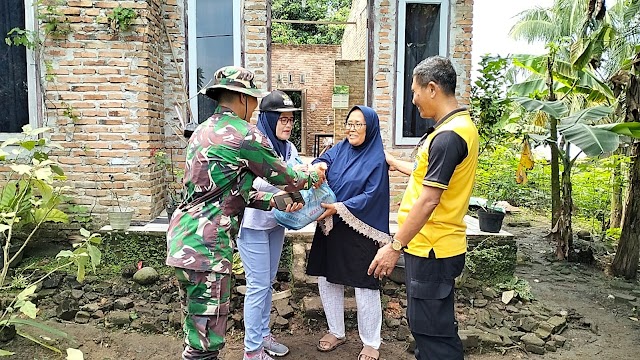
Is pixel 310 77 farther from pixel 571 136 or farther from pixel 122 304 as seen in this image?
pixel 122 304

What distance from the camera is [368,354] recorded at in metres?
3.39

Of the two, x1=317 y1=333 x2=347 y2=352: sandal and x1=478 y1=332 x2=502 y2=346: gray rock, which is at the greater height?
x1=317 y1=333 x2=347 y2=352: sandal

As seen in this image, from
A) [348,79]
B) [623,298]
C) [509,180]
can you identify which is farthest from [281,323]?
[509,180]

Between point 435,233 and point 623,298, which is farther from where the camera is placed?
point 623,298

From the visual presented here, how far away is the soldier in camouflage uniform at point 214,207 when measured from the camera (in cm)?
240

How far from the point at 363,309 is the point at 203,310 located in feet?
4.29

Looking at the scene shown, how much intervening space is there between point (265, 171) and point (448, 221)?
98 cm

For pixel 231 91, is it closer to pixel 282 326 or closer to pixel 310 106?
pixel 282 326

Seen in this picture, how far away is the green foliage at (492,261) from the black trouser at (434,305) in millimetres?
2767

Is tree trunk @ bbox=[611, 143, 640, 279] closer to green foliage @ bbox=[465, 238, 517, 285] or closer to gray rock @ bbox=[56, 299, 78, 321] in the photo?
green foliage @ bbox=[465, 238, 517, 285]

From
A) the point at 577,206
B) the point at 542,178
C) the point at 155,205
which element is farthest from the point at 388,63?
the point at 542,178

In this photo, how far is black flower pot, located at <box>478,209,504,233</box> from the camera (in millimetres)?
5297

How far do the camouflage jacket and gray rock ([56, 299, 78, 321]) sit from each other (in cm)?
241

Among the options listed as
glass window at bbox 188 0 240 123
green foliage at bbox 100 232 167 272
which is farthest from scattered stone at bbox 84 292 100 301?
glass window at bbox 188 0 240 123
